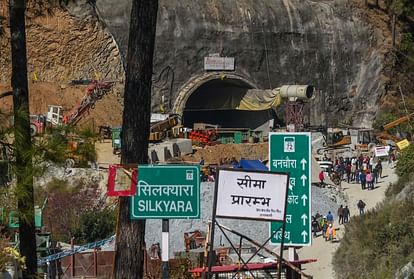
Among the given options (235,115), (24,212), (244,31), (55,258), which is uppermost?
(244,31)

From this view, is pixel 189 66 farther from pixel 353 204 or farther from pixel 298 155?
pixel 298 155

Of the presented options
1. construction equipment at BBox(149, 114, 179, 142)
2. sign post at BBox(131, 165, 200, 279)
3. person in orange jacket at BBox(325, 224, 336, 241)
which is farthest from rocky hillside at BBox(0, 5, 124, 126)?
sign post at BBox(131, 165, 200, 279)

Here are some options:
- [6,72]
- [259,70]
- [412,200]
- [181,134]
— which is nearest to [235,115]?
[259,70]

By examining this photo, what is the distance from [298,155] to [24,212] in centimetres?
254

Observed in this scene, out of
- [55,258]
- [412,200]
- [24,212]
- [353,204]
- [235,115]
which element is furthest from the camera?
[235,115]

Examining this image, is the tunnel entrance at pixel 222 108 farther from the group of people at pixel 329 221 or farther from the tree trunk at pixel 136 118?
the tree trunk at pixel 136 118

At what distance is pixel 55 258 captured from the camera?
2356 cm

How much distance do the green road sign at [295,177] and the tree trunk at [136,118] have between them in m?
1.21

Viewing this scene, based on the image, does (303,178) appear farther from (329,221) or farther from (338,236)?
(329,221)

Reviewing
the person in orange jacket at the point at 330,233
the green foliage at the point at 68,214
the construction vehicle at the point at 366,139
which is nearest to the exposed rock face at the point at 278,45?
the construction vehicle at the point at 366,139

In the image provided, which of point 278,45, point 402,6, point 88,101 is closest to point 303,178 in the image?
point 88,101

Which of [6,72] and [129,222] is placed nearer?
[129,222]

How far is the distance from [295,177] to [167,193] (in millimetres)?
1379

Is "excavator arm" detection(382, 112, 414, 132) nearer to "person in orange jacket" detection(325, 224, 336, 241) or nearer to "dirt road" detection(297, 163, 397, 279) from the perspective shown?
"dirt road" detection(297, 163, 397, 279)
